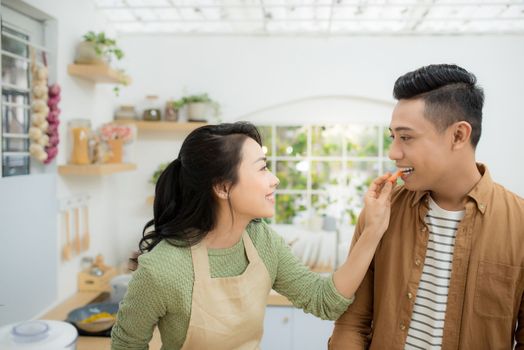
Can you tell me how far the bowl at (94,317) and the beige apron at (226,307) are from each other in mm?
1162

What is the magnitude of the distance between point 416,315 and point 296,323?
1766 millimetres

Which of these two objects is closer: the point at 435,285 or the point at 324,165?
the point at 435,285

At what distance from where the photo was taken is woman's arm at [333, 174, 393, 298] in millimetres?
1443

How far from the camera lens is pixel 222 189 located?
1435 millimetres

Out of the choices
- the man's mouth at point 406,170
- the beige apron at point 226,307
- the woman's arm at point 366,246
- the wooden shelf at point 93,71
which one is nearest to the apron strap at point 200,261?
the beige apron at point 226,307

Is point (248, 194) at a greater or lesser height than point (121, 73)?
lesser

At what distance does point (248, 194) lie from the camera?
142 cm

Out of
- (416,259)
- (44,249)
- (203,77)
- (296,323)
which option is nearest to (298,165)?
(203,77)

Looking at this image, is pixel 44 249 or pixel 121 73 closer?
pixel 44 249

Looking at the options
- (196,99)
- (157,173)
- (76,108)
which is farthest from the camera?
(157,173)

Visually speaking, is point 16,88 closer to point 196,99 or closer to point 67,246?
point 67,246

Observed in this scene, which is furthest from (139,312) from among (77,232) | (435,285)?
(77,232)

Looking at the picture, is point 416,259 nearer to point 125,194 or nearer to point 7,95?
point 7,95

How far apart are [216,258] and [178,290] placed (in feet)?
0.51
